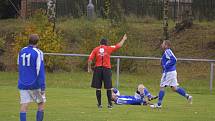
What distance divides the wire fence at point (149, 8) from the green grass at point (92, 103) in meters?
15.2

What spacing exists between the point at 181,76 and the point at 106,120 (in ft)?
51.6

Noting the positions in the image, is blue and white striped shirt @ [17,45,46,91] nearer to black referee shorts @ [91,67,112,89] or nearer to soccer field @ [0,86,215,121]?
soccer field @ [0,86,215,121]

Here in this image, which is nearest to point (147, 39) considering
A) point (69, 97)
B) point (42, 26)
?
point (42, 26)

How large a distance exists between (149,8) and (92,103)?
91.4ft

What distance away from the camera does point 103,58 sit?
1947 centimetres

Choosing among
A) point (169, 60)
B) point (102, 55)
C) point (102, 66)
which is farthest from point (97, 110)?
point (169, 60)

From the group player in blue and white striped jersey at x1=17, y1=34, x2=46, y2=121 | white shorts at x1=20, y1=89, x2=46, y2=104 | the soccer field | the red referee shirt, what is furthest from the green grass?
player in blue and white striped jersey at x1=17, y1=34, x2=46, y2=121

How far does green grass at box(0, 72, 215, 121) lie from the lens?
1703cm

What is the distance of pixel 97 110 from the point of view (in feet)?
61.6

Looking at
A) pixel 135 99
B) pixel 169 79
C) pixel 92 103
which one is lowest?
pixel 92 103

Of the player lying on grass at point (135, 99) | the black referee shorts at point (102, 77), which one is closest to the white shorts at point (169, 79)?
the player lying on grass at point (135, 99)

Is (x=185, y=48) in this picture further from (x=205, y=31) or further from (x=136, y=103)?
(x=136, y=103)

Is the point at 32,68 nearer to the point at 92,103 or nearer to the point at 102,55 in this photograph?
the point at 102,55

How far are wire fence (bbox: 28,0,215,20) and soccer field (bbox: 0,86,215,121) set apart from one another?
21.8 meters
